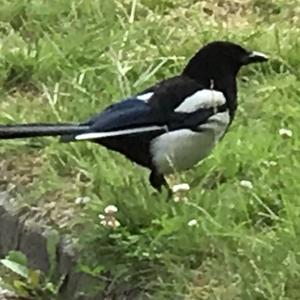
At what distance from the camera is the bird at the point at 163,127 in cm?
365

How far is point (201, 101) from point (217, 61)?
0.57ft

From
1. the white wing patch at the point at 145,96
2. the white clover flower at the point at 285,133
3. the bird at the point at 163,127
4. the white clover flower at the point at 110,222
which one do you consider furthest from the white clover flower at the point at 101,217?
the white clover flower at the point at 285,133

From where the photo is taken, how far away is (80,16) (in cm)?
531

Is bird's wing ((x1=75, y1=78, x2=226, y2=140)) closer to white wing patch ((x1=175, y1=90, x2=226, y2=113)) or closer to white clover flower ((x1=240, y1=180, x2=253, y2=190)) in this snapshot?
white wing patch ((x1=175, y1=90, x2=226, y2=113))

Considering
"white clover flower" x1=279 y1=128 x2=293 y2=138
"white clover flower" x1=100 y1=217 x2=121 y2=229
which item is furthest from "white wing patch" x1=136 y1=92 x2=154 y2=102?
"white clover flower" x1=279 y1=128 x2=293 y2=138

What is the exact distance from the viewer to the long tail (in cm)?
351

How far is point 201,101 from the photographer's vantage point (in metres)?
3.77

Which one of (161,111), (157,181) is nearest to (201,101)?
(161,111)

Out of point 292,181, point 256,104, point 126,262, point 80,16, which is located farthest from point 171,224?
point 80,16

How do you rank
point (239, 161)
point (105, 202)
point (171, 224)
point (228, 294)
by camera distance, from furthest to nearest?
1. point (239, 161)
2. point (105, 202)
3. point (171, 224)
4. point (228, 294)

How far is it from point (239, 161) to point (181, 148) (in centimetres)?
34

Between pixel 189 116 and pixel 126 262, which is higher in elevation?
pixel 189 116

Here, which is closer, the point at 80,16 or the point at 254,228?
the point at 254,228

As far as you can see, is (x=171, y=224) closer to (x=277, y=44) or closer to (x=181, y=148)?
(x=181, y=148)
